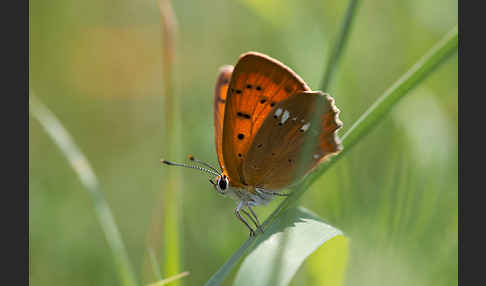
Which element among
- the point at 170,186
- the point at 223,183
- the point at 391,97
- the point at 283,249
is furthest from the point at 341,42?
the point at 223,183

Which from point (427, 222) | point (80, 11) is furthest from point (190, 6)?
point (427, 222)

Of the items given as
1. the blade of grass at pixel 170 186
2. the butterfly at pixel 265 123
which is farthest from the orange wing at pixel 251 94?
the blade of grass at pixel 170 186

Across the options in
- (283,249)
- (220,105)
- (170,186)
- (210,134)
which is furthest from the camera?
(210,134)

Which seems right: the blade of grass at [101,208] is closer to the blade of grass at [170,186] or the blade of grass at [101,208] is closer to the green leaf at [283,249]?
the blade of grass at [170,186]

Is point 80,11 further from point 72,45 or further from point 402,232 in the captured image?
point 402,232

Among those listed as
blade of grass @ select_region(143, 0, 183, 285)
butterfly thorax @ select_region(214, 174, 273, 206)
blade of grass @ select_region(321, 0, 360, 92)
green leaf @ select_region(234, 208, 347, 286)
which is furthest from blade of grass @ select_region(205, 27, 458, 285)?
butterfly thorax @ select_region(214, 174, 273, 206)

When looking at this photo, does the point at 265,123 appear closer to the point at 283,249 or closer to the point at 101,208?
the point at 283,249
